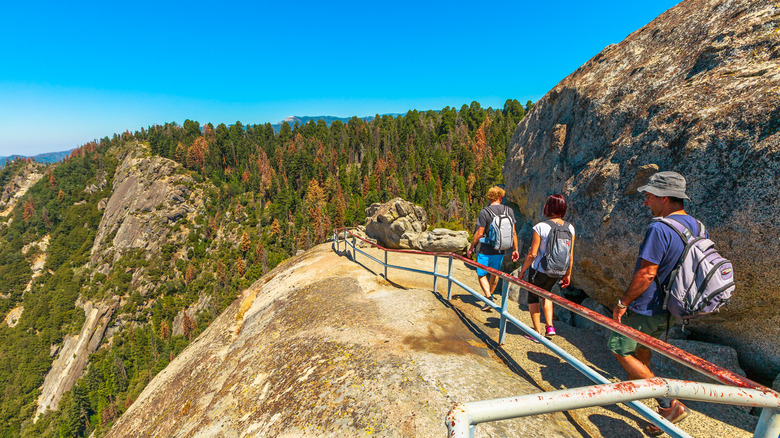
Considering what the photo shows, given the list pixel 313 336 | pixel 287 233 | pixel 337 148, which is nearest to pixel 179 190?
pixel 287 233

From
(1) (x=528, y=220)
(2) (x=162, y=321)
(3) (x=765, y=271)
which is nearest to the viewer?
(3) (x=765, y=271)

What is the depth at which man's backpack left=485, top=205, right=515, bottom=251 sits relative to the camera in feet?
19.1

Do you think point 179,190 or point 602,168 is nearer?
point 602,168

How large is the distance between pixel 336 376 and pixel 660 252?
3801 millimetres

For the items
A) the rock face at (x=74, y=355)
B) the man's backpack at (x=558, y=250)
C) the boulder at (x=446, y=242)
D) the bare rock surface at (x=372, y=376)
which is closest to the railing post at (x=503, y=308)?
the bare rock surface at (x=372, y=376)

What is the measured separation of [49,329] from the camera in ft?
305

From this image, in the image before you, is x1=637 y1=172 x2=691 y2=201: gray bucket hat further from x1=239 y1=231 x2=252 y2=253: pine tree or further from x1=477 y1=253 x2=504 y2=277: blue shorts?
x1=239 y1=231 x2=252 y2=253: pine tree

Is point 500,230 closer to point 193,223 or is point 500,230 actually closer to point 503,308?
point 503,308

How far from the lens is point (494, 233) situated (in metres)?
5.85

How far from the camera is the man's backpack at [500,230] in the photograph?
583cm

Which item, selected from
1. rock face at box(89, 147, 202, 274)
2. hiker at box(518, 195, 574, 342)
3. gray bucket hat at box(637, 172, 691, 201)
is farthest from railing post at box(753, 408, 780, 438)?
rock face at box(89, 147, 202, 274)

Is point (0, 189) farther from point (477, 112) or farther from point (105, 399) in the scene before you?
point (477, 112)

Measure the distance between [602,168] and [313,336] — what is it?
5.97 m

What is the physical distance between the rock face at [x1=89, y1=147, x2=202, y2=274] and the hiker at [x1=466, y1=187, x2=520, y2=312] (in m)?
133
